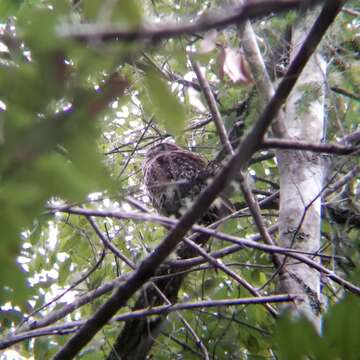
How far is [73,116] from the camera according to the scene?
666 millimetres

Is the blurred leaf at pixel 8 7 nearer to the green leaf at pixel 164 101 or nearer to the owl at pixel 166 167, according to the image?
the green leaf at pixel 164 101

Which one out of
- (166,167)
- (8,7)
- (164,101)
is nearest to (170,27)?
(164,101)

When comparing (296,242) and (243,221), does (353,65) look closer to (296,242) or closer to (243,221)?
(296,242)

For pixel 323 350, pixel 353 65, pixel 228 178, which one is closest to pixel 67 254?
pixel 353 65

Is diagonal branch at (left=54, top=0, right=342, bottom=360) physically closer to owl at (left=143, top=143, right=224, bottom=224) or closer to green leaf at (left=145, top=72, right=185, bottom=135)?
green leaf at (left=145, top=72, right=185, bottom=135)

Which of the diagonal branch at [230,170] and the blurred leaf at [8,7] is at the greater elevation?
the blurred leaf at [8,7]

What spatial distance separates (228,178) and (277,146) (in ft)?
0.48

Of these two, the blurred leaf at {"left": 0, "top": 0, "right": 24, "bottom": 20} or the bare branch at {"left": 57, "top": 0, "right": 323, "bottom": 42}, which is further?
the blurred leaf at {"left": 0, "top": 0, "right": 24, "bottom": 20}

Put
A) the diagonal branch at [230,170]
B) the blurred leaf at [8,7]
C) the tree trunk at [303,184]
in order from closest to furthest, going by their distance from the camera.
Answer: the diagonal branch at [230,170], the blurred leaf at [8,7], the tree trunk at [303,184]

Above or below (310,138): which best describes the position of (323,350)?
below

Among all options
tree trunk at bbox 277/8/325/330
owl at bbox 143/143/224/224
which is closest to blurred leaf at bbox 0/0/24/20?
tree trunk at bbox 277/8/325/330

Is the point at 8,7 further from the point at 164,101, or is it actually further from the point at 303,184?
the point at 164,101

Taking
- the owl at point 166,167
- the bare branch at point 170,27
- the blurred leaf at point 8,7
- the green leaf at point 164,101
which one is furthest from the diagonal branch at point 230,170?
the owl at point 166,167

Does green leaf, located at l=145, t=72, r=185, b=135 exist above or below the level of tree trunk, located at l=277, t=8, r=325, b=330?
below
